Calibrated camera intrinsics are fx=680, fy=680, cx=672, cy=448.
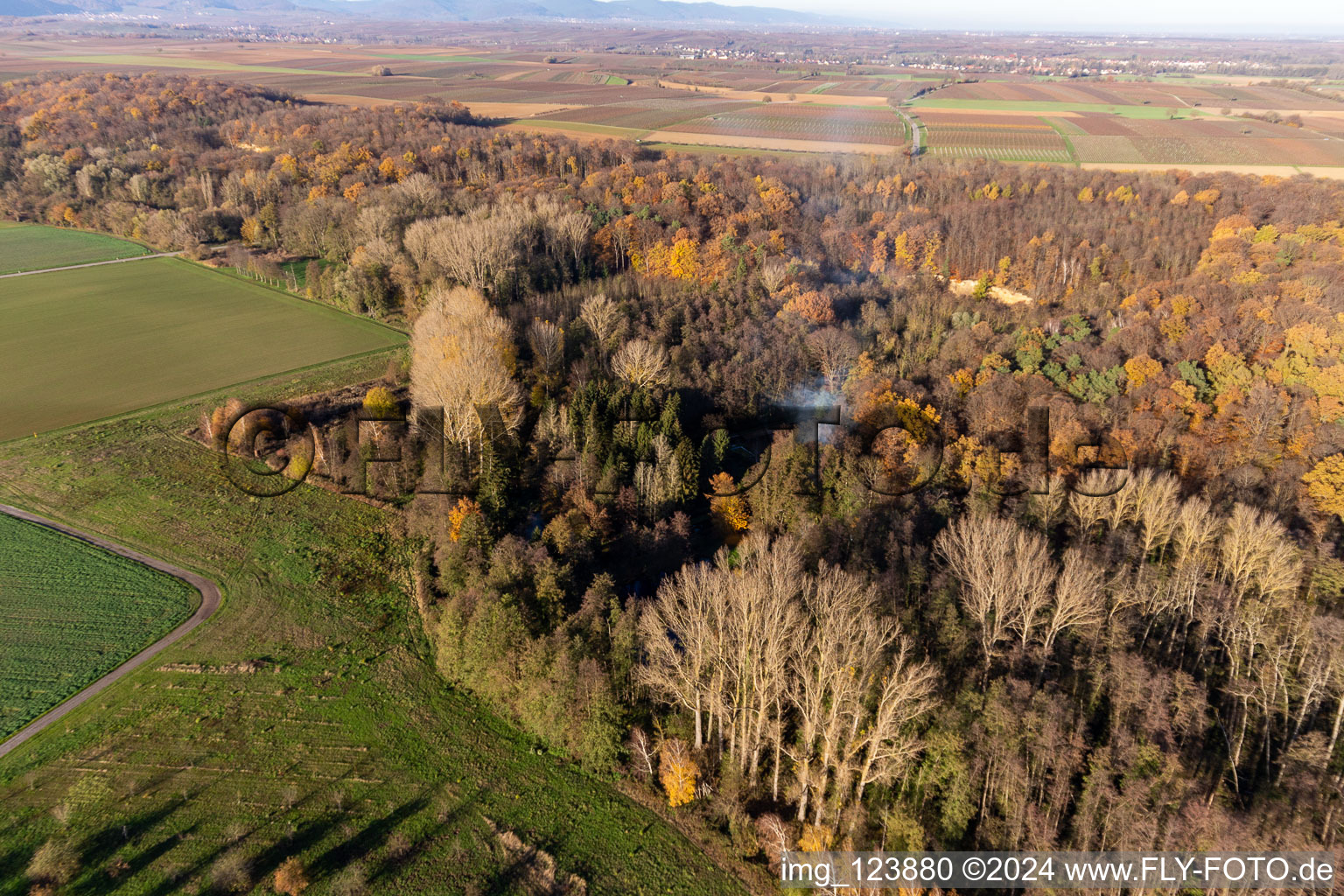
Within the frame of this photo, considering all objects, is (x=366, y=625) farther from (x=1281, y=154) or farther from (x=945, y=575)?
(x=1281, y=154)

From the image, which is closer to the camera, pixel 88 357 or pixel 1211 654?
pixel 1211 654

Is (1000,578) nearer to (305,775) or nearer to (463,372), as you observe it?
(305,775)

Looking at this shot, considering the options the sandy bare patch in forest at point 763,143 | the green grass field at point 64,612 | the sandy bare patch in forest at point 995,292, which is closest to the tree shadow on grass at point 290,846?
the green grass field at point 64,612

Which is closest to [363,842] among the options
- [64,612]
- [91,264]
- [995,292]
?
[64,612]

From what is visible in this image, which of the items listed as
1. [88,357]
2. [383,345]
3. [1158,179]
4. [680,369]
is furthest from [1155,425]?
[88,357]

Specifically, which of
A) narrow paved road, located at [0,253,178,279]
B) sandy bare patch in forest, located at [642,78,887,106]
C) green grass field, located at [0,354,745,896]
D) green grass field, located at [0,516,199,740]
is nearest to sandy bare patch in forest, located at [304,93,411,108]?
narrow paved road, located at [0,253,178,279]

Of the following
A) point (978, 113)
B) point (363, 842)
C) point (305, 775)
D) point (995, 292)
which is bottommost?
point (363, 842)

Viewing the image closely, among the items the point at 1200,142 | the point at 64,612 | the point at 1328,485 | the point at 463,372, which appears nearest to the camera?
the point at 64,612
